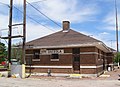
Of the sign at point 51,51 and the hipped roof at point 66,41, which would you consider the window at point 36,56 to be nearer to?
the sign at point 51,51

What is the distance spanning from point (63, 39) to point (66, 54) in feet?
7.70

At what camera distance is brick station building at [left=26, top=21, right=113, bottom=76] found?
25.2m

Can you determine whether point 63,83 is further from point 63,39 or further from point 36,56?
point 36,56

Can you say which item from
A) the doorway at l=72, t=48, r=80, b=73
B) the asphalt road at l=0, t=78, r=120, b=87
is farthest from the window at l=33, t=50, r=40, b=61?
the asphalt road at l=0, t=78, r=120, b=87

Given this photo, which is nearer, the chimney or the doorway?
the doorway

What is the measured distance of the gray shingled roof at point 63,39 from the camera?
2617cm

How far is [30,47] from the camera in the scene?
28.6m

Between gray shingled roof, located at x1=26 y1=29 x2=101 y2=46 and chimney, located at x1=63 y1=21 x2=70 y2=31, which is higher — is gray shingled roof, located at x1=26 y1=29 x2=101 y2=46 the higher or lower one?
the lower one

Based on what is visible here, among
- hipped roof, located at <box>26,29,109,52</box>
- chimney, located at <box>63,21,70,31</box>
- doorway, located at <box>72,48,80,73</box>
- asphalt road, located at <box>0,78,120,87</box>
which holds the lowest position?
asphalt road, located at <box>0,78,120,87</box>

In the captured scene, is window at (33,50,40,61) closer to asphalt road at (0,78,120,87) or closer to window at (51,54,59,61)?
window at (51,54,59,61)

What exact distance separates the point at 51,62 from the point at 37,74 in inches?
92.3

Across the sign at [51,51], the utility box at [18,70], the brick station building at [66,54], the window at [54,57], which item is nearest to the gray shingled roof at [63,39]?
the brick station building at [66,54]

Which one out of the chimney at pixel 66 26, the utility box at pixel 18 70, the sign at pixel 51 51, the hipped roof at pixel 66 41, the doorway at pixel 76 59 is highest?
the chimney at pixel 66 26

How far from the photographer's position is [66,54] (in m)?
26.5
